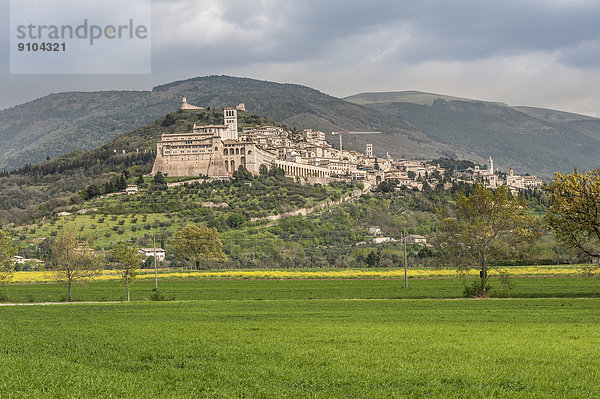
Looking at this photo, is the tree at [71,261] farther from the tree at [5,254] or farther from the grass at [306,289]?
the tree at [5,254]

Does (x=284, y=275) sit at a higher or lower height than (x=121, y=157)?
lower

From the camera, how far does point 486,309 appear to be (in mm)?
29969

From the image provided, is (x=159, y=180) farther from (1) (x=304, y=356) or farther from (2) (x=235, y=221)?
(1) (x=304, y=356)

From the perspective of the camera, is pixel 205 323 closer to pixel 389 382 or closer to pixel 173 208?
pixel 389 382

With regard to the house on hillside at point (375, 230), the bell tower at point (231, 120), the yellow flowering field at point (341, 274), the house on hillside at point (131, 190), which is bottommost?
the yellow flowering field at point (341, 274)

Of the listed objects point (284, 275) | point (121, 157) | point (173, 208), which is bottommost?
point (284, 275)

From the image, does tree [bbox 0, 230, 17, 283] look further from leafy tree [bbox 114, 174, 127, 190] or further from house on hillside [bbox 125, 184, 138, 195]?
leafy tree [bbox 114, 174, 127, 190]

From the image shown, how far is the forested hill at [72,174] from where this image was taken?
5586 inches

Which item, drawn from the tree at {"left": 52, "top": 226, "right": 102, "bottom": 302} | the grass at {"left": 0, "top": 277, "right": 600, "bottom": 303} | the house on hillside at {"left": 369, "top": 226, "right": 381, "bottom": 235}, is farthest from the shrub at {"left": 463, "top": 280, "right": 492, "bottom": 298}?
the house on hillside at {"left": 369, "top": 226, "right": 381, "bottom": 235}

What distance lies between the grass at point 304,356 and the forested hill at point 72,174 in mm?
113178

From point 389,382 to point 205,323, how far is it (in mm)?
12009

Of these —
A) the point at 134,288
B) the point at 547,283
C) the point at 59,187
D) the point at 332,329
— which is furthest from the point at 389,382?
the point at 59,187

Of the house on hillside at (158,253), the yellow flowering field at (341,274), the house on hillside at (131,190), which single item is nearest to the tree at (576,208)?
the yellow flowering field at (341,274)

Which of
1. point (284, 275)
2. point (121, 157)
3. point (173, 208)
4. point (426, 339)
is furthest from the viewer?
point (121, 157)
